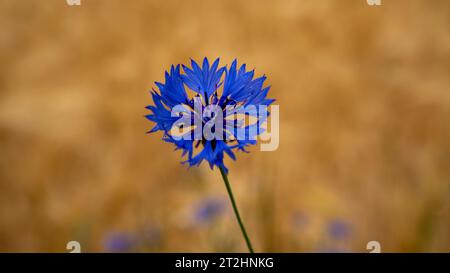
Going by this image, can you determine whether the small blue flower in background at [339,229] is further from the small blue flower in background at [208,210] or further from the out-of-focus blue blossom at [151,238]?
the out-of-focus blue blossom at [151,238]

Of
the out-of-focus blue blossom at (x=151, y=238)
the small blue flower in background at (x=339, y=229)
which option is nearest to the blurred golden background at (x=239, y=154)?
the small blue flower in background at (x=339, y=229)

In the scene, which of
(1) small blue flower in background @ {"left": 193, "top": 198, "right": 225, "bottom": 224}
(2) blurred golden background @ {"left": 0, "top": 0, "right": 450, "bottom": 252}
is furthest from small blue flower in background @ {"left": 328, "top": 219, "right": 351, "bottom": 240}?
(1) small blue flower in background @ {"left": 193, "top": 198, "right": 225, "bottom": 224}

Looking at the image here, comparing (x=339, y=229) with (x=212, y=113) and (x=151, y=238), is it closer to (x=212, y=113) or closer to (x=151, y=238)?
(x=151, y=238)

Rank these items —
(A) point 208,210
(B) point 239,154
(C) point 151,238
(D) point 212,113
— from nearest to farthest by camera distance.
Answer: (D) point 212,113, (C) point 151,238, (A) point 208,210, (B) point 239,154

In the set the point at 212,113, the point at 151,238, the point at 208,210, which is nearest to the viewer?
the point at 212,113

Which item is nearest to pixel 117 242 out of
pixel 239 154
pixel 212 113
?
pixel 239 154

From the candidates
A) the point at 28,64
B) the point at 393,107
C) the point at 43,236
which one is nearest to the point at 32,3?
the point at 28,64
